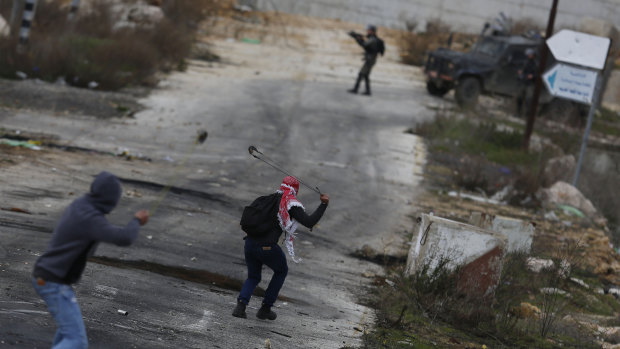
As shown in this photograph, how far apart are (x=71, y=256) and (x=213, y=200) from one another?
7.78 m

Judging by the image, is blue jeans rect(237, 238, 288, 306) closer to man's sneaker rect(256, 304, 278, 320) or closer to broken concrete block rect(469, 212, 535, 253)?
man's sneaker rect(256, 304, 278, 320)

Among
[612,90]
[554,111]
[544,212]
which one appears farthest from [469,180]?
[612,90]

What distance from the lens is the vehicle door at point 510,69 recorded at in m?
24.5

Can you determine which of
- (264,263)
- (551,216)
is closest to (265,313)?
(264,263)

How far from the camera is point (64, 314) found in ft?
16.3

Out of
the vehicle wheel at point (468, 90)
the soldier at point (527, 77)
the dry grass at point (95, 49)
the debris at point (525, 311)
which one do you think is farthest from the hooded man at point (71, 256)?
the soldier at point (527, 77)

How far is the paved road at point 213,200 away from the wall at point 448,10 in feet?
37.3

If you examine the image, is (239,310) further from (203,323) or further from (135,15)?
(135,15)

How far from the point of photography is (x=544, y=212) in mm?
15977

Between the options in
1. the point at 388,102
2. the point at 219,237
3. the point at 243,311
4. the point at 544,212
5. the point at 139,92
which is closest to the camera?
the point at 243,311

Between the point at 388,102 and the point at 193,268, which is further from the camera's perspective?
the point at 388,102

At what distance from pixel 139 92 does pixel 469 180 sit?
30.0 ft

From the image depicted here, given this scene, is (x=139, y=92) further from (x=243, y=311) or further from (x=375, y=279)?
(x=243, y=311)

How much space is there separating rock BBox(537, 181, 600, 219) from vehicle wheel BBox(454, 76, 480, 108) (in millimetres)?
7666
